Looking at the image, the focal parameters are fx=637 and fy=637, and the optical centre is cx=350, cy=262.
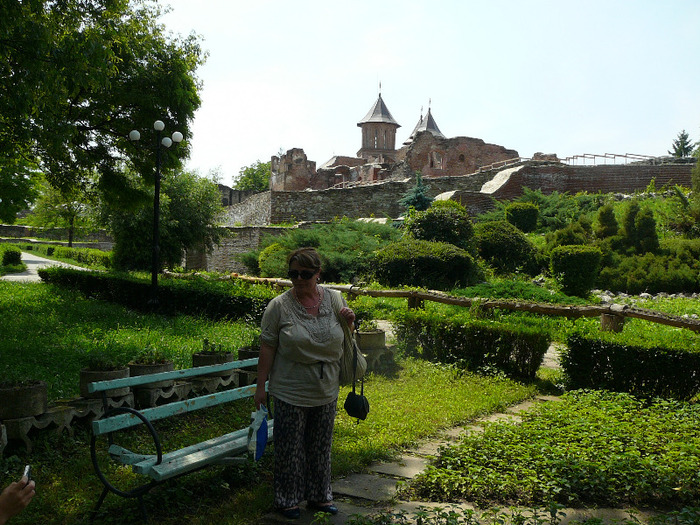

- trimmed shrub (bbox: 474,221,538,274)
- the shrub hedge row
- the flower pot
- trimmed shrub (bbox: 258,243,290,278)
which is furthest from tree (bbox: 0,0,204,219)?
the shrub hedge row

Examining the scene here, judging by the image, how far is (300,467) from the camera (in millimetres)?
3576

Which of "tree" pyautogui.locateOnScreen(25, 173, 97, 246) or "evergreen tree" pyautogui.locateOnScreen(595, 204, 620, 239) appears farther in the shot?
"tree" pyautogui.locateOnScreen(25, 173, 97, 246)

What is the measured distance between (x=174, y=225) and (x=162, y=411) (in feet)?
58.8

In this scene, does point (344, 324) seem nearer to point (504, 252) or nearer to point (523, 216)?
point (504, 252)

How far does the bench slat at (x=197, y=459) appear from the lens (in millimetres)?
3385

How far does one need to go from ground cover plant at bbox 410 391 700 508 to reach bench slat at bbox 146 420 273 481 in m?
1.11

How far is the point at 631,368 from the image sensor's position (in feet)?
20.5

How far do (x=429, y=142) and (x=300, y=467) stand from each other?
34.2 meters

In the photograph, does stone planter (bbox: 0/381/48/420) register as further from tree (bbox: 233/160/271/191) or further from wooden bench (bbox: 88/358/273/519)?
tree (bbox: 233/160/271/191)

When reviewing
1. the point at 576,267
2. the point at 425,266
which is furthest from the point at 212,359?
the point at 576,267

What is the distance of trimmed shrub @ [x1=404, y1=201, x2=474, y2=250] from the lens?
16031 millimetres

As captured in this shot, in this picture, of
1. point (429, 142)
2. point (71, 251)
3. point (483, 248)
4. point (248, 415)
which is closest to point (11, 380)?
point (248, 415)

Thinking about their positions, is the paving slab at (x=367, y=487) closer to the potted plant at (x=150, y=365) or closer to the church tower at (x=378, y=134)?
the potted plant at (x=150, y=365)

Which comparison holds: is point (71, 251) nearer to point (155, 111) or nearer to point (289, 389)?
point (155, 111)
